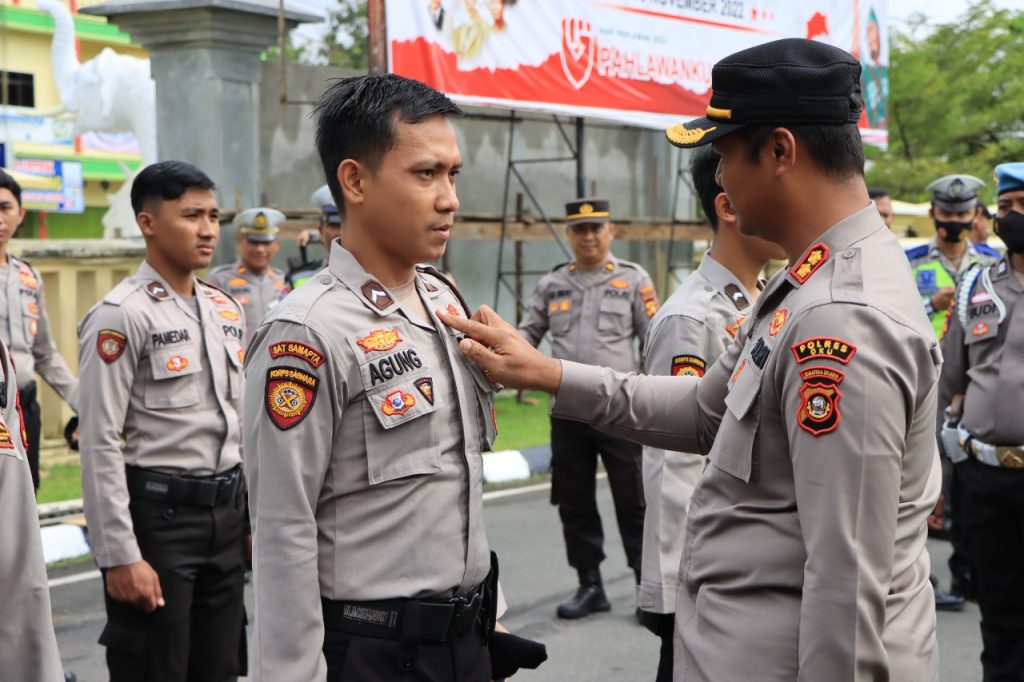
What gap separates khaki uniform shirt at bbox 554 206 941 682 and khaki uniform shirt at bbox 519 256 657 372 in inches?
199

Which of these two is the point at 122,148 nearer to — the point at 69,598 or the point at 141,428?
the point at 69,598

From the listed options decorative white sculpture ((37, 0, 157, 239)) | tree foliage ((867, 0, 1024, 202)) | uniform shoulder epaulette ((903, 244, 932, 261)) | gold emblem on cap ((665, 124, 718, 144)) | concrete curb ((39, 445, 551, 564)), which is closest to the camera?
gold emblem on cap ((665, 124, 718, 144))

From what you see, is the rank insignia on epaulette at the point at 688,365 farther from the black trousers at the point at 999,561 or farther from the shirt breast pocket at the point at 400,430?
the black trousers at the point at 999,561

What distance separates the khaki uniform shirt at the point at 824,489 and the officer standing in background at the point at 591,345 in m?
4.23

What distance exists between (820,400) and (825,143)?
1.61 ft

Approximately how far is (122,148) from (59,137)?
161 cm

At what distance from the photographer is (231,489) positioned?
13.6ft

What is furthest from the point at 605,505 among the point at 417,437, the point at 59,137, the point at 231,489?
the point at 59,137

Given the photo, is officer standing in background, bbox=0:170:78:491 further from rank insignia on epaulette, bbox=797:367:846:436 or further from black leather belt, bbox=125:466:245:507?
rank insignia on epaulette, bbox=797:367:846:436

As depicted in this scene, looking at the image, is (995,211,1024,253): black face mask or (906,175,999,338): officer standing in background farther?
(906,175,999,338): officer standing in background

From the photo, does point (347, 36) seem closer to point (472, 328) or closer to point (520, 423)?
point (520, 423)

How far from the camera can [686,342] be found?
379 centimetres

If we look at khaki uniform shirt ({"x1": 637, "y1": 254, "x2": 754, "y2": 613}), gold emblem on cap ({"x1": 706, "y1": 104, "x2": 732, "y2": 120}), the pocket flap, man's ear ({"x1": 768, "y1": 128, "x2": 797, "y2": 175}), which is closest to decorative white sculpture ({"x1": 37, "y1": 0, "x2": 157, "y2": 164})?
the pocket flap

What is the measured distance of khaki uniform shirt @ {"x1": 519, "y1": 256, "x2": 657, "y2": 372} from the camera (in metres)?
7.50
